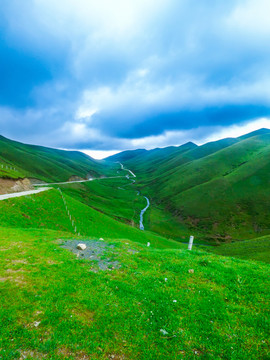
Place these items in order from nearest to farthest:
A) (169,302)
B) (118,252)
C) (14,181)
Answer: (169,302) < (118,252) < (14,181)

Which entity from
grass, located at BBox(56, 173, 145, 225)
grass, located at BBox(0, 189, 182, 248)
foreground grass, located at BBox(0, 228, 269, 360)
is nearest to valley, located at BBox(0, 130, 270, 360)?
foreground grass, located at BBox(0, 228, 269, 360)

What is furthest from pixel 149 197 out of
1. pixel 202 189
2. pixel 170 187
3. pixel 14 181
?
pixel 14 181

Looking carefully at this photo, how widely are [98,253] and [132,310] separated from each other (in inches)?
324

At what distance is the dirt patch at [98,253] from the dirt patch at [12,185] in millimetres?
39835

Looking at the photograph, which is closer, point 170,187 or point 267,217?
point 267,217

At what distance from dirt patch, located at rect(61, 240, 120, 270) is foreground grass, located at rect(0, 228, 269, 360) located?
1303 millimetres

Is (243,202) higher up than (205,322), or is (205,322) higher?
(205,322)

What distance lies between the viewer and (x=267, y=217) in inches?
4286

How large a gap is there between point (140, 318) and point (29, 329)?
484 cm

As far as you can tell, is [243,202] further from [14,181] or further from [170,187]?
[14,181]

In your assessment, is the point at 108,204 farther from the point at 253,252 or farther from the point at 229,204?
the point at 229,204

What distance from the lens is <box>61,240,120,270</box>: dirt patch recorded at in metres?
13.4

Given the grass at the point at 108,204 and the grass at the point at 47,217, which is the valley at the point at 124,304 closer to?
the grass at the point at 47,217

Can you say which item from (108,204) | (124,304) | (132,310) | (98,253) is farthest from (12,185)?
(108,204)
